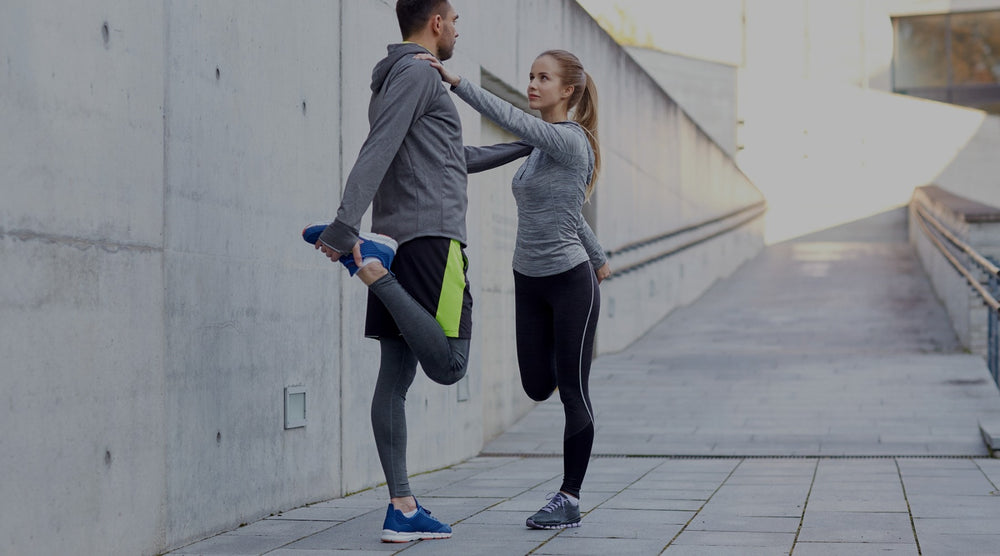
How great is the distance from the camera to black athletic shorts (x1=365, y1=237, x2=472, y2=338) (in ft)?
12.9

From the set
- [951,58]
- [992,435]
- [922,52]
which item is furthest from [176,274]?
[951,58]

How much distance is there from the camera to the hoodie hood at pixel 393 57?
3.96m

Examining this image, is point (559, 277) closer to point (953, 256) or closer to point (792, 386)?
point (792, 386)

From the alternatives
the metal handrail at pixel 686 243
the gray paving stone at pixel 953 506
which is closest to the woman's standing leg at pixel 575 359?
the gray paving stone at pixel 953 506

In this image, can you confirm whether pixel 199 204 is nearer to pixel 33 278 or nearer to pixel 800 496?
pixel 33 278

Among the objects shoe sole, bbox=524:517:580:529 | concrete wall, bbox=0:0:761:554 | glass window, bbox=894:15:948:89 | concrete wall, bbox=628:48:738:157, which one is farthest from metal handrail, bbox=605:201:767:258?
glass window, bbox=894:15:948:89

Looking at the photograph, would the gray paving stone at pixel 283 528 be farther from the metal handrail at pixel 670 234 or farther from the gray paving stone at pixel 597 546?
the metal handrail at pixel 670 234

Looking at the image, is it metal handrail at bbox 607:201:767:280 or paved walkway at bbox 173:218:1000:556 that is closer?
paved walkway at bbox 173:218:1000:556

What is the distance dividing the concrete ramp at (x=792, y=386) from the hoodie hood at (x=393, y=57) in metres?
3.93

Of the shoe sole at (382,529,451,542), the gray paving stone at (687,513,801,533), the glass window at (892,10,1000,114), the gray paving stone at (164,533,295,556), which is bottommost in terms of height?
the gray paving stone at (687,513,801,533)

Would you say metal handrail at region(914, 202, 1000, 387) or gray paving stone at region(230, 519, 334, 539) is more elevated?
metal handrail at region(914, 202, 1000, 387)

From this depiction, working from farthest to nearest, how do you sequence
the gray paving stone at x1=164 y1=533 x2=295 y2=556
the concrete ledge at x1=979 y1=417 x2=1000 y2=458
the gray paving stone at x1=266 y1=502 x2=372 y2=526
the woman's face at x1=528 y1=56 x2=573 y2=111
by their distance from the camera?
the concrete ledge at x1=979 y1=417 x2=1000 y2=458
the gray paving stone at x1=266 y1=502 x2=372 y2=526
the woman's face at x1=528 y1=56 x2=573 y2=111
the gray paving stone at x1=164 y1=533 x2=295 y2=556

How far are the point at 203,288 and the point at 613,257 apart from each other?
786cm

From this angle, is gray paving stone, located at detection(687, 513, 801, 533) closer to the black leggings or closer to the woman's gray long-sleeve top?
the black leggings
